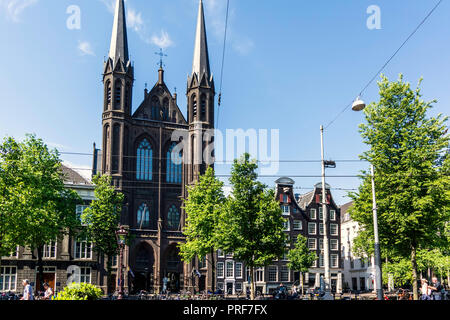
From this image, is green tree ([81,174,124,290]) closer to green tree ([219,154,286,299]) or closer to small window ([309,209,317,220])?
green tree ([219,154,286,299])

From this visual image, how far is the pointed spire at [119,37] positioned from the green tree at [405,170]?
154 ft

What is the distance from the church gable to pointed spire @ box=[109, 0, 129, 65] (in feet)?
20.7

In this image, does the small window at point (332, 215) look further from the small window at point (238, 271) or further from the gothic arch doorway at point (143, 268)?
the gothic arch doorway at point (143, 268)

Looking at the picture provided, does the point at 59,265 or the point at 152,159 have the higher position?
the point at 152,159

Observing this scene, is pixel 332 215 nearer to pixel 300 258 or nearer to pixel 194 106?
pixel 300 258

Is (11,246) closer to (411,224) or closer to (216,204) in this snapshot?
(216,204)

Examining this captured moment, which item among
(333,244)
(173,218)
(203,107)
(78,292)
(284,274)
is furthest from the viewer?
(203,107)

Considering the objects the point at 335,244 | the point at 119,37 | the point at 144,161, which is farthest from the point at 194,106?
the point at 335,244

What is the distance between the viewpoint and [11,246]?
32750mm

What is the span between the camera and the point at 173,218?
6338 centimetres

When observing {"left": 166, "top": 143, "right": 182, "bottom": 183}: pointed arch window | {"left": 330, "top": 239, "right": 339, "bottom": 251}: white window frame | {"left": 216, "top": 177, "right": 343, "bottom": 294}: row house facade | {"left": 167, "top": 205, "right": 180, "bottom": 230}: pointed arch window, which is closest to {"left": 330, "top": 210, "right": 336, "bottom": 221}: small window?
{"left": 216, "top": 177, "right": 343, "bottom": 294}: row house facade

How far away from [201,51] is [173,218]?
27.1 metres

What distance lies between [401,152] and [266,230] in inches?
443
